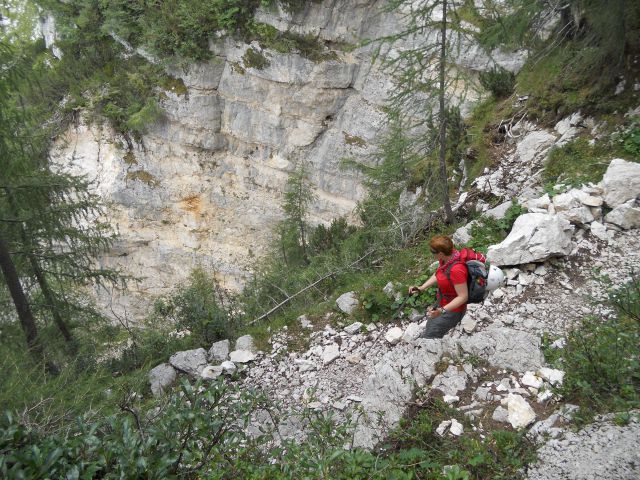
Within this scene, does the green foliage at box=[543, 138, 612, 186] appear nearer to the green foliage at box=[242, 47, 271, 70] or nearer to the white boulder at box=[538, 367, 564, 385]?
the white boulder at box=[538, 367, 564, 385]

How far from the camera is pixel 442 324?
525 centimetres

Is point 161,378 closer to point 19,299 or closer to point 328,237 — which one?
point 19,299

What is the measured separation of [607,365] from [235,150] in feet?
57.4

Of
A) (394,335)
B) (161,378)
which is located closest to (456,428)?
(394,335)

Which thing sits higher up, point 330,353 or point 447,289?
point 447,289

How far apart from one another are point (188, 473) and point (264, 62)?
16930 mm

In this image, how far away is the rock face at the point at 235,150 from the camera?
16.8 meters

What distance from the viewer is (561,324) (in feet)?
16.7

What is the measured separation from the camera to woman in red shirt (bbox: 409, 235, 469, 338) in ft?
15.6

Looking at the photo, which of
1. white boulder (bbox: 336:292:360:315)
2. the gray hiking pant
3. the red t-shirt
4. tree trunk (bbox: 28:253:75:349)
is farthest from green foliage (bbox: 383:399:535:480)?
tree trunk (bbox: 28:253:75:349)

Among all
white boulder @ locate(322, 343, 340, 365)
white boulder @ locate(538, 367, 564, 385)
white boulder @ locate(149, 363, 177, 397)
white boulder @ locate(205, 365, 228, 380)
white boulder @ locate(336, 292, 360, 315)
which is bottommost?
white boulder @ locate(149, 363, 177, 397)

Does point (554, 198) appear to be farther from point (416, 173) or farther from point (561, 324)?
point (416, 173)

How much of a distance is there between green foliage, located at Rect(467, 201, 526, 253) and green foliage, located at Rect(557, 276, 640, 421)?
7.74 feet

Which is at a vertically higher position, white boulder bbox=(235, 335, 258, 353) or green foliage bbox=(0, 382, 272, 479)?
green foliage bbox=(0, 382, 272, 479)
